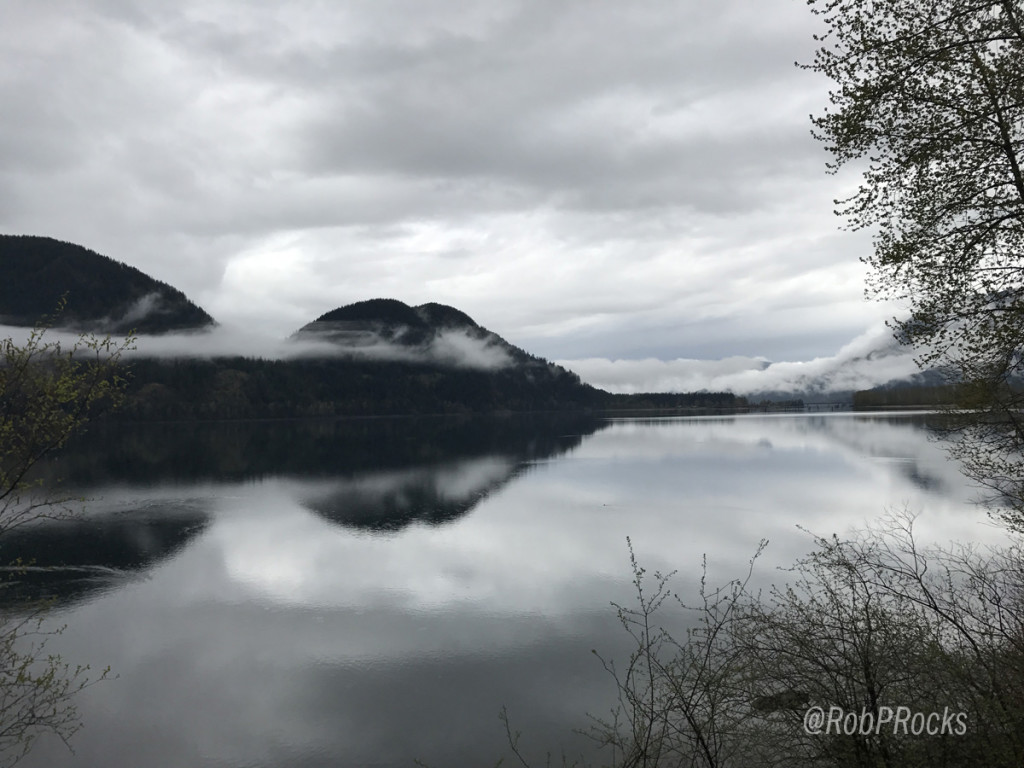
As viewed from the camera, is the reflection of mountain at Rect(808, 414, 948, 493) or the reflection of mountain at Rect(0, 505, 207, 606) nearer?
the reflection of mountain at Rect(0, 505, 207, 606)

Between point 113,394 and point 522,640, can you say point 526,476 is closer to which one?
point 522,640

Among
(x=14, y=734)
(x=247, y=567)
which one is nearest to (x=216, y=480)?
(x=247, y=567)

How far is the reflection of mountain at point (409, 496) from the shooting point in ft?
169

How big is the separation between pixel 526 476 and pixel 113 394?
217ft

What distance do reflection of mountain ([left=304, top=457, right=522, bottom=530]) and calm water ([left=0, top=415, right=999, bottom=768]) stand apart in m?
0.52

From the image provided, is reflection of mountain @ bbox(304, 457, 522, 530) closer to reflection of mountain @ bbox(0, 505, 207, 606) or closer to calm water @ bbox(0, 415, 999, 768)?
calm water @ bbox(0, 415, 999, 768)

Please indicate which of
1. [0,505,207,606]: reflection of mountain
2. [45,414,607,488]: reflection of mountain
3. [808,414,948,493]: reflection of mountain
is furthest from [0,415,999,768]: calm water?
[45,414,607,488]: reflection of mountain

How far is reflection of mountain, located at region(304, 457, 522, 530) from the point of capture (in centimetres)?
5138

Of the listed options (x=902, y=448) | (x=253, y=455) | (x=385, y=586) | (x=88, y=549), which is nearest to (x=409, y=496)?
(x=88, y=549)

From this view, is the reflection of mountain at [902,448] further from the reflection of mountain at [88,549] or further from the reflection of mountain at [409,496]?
the reflection of mountain at [88,549]

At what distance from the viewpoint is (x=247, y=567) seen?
36219mm

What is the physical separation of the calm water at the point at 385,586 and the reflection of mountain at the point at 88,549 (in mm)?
251

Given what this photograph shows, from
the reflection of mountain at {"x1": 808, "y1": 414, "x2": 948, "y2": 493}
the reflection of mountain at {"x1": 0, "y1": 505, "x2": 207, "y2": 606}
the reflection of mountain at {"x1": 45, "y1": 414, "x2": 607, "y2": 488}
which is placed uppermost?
the reflection of mountain at {"x1": 808, "y1": 414, "x2": 948, "y2": 493}

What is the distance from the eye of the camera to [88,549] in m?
39.3
